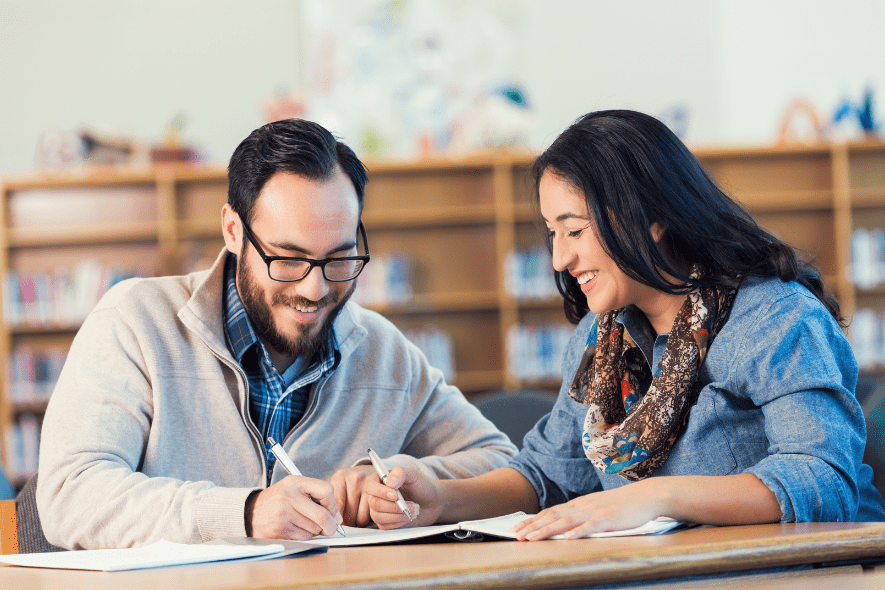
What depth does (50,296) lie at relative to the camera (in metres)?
4.88

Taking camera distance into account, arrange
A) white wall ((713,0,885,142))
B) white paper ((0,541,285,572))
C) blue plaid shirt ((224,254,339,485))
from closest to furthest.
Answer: white paper ((0,541,285,572)) → blue plaid shirt ((224,254,339,485)) → white wall ((713,0,885,142))

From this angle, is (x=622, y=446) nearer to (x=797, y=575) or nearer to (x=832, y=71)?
(x=797, y=575)

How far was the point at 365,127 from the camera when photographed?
534 cm

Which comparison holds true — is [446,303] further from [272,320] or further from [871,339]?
[272,320]

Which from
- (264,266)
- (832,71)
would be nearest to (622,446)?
(264,266)

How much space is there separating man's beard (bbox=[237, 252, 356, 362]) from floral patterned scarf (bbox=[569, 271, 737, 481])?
0.50 metres

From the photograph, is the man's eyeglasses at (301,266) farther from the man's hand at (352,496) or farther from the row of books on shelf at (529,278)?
the row of books on shelf at (529,278)

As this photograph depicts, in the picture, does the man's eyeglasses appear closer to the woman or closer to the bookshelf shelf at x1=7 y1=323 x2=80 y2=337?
the woman

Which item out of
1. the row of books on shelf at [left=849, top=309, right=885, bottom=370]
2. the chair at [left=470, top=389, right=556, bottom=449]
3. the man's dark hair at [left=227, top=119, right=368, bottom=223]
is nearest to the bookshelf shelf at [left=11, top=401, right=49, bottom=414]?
the chair at [left=470, top=389, right=556, bottom=449]

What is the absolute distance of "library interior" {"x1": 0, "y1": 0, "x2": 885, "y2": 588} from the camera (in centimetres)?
495

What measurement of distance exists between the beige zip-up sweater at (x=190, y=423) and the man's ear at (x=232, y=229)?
0.07m

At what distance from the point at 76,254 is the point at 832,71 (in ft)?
16.2

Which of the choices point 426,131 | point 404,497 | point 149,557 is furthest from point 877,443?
point 426,131

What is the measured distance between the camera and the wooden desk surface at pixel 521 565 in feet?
2.43
